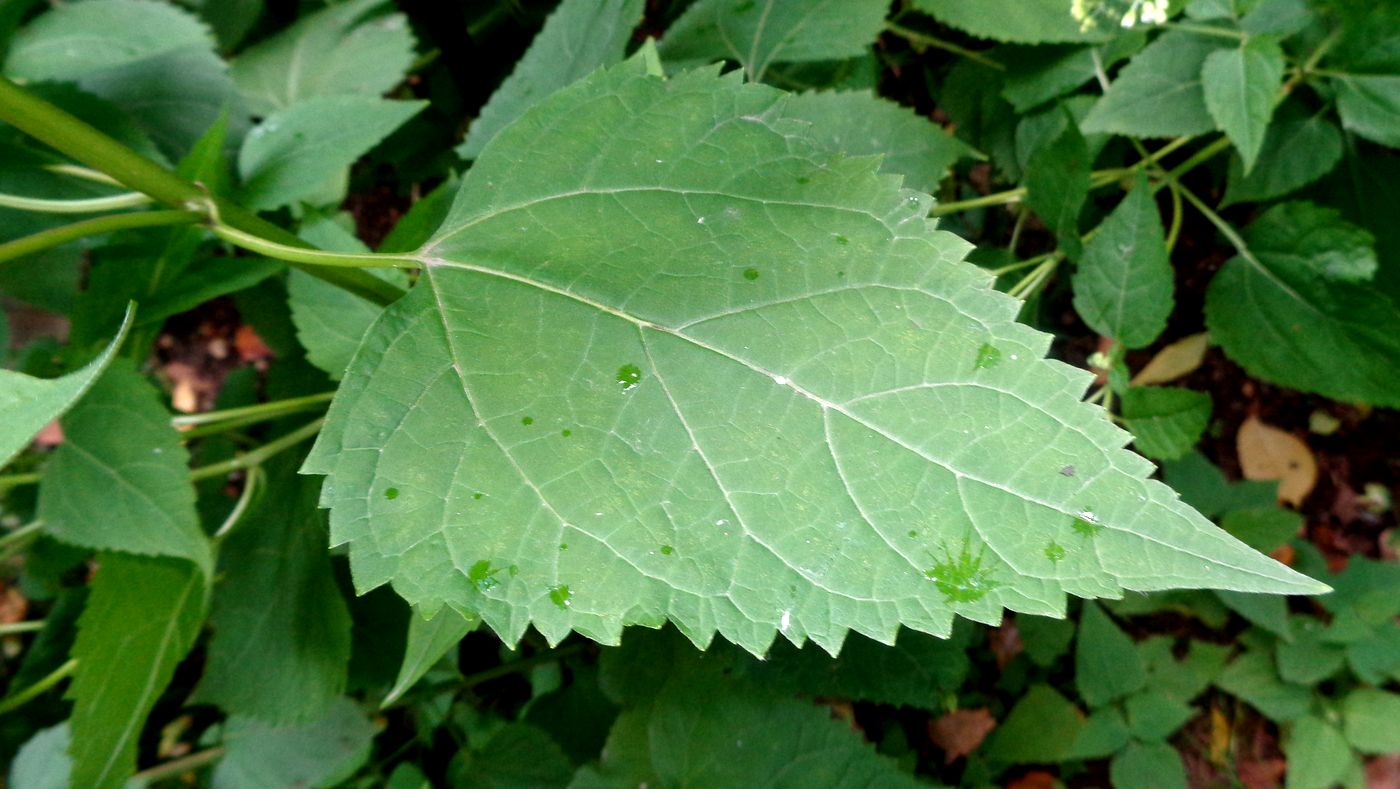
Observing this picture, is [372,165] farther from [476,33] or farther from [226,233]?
[226,233]

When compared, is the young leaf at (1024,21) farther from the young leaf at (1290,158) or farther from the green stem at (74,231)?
the green stem at (74,231)

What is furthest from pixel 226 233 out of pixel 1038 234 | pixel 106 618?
pixel 1038 234

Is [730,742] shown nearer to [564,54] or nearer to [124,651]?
[124,651]

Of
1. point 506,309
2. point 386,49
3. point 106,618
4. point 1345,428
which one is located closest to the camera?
point 506,309

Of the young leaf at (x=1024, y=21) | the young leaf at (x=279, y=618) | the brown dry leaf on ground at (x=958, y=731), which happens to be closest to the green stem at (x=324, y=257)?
the young leaf at (x=279, y=618)

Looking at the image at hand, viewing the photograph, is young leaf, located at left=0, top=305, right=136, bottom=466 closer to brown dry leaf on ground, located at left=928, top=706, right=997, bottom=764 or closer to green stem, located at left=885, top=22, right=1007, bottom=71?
green stem, located at left=885, top=22, right=1007, bottom=71

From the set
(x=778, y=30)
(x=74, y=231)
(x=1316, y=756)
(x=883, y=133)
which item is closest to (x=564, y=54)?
(x=778, y=30)
